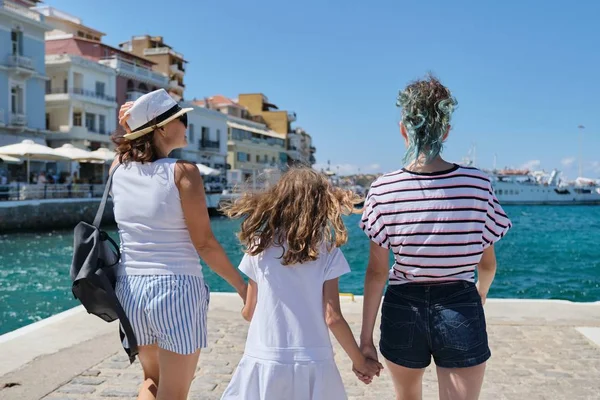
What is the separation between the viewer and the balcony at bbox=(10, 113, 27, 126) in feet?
98.7

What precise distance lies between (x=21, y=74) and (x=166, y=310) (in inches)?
1293

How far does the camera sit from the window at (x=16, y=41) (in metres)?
30.7

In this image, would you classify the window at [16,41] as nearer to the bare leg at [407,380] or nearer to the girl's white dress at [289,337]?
the girl's white dress at [289,337]

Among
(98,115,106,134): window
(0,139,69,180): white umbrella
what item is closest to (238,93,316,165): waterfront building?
(98,115,106,134): window

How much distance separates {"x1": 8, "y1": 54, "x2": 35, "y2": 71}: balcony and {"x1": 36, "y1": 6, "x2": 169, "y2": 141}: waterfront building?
3.51 m

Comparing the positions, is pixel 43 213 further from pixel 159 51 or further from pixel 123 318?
pixel 159 51

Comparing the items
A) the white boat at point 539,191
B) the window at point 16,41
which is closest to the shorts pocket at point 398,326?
the window at point 16,41

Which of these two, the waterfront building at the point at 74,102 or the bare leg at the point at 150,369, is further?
the waterfront building at the point at 74,102

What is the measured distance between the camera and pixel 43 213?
83.8 feet

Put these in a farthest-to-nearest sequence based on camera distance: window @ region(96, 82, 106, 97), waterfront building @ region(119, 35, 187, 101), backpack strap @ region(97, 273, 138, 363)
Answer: waterfront building @ region(119, 35, 187, 101)
window @ region(96, 82, 106, 97)
backpack strap @ region(97, 273, 138, 363)

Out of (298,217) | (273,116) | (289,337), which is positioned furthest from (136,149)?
(273,116)

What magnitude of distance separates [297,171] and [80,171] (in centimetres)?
3628

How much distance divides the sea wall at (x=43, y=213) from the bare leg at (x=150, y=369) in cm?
2055

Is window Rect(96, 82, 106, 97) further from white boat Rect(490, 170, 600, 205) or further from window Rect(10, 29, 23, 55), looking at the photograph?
white boat Rect(490, 170, 600, 205)
